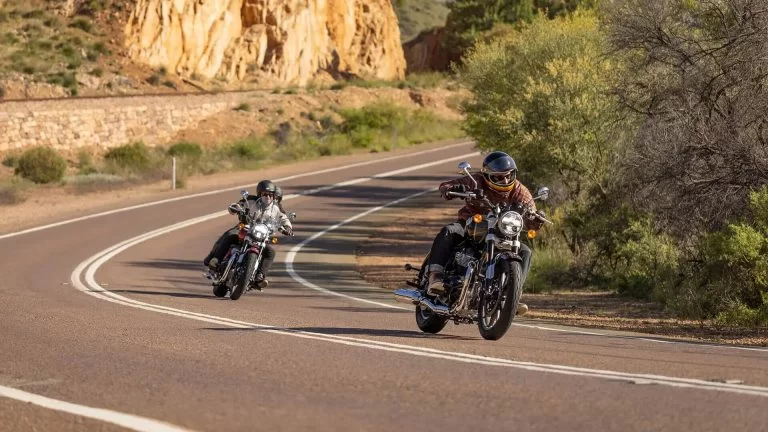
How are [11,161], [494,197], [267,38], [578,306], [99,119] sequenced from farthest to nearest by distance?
[267,38] < [99,119] < [11,161] < [578,306] < [494,197]

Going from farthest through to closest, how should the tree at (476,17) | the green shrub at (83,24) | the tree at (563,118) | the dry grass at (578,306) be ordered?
the tree at (476,17), the green shrub at (83,24), the tree at (563,118), the dry grass at (578,306)

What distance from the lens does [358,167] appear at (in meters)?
56.9

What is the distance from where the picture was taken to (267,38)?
78.3 meters

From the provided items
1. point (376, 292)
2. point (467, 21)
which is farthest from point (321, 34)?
point (376, 292)

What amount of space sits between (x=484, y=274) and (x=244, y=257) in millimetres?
7255

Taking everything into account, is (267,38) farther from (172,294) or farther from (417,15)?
(417,15)

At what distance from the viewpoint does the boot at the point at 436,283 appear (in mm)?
11820

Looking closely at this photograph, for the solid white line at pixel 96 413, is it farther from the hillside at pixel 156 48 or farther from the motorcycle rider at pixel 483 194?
the hillside at pixel 156 48

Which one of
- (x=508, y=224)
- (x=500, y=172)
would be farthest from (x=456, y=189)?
(x=508, y=224)

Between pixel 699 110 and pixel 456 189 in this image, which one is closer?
pixel 456 189

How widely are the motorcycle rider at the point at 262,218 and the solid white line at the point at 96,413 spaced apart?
9.88 m

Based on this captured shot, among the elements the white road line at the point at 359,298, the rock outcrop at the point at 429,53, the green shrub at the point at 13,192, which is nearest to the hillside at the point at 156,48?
the green shrub at the point at 13,192

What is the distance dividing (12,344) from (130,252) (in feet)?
57.2

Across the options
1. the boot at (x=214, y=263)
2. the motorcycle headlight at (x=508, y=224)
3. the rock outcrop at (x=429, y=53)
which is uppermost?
the rock outcrop at (x=429, y=53)
